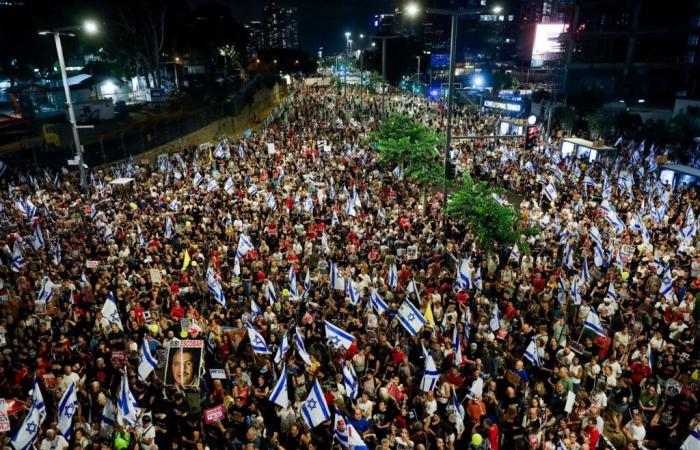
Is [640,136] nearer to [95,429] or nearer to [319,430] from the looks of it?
[319,430]

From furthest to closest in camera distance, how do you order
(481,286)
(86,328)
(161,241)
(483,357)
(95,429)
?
1. (161,241)
2. (481,286)
3. (86,328)
4. (483,357)
5. (95,429)

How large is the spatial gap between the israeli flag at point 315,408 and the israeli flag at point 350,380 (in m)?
0.80

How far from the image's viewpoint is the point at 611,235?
51.9 feet

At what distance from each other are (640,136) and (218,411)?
34.7 metres

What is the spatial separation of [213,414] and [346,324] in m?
3.64

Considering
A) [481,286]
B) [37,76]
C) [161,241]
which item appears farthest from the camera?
[37,76]

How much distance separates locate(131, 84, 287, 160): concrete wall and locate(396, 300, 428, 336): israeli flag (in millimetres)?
27343

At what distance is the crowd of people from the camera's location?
8820 mm

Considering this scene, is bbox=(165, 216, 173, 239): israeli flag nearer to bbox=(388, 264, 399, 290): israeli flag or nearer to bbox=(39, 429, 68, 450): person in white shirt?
bbox=(388, 264, 399, 290): israeli flag

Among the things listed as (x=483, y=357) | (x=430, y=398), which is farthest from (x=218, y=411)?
(x=483, y=357)

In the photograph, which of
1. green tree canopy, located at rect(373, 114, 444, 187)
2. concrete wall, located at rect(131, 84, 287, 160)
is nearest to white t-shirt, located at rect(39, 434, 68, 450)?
green tree canopy, located at rect(373, 114, 444, 187)

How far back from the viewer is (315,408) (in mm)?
8445

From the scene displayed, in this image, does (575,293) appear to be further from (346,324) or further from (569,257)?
(346,324)

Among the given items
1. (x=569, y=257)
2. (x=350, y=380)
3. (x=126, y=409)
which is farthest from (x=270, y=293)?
(x=569, y=257)
